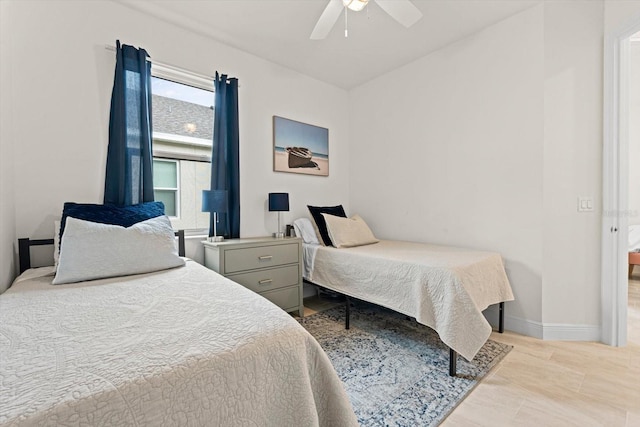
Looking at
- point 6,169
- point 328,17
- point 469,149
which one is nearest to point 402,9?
point 328,17

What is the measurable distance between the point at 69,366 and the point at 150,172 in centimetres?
187

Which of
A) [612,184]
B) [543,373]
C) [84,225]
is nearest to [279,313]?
[84,225]

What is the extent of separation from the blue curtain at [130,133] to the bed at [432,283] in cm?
166

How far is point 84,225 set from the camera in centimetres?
166

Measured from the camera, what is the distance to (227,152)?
2.76 m

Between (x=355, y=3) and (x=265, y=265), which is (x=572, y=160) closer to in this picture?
(x=355, y=3)

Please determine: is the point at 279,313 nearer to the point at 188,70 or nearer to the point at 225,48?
the point at 188,70

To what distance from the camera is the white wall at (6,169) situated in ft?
5.33

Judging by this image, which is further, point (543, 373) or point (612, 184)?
point (612, 184)

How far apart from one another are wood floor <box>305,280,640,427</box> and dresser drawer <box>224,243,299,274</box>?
1703 millimetres

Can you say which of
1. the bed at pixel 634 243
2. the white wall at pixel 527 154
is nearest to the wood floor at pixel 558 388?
the white wall at pixel 527 154

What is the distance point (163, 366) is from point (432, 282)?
65.3 inches

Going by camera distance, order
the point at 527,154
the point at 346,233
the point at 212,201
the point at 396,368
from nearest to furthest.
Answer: the point at 396,368
the point at 527,154
the point at 212,201
the point at 346,233

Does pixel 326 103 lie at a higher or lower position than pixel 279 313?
higher
